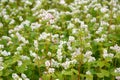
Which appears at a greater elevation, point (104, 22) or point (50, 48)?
point (104, 22)

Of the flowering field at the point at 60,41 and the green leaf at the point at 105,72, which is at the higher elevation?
the flowering field at the point at 60,41

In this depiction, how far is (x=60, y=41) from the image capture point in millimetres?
4504

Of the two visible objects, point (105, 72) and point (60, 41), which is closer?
point (105, 72)

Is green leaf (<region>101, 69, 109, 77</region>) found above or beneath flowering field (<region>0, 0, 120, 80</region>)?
beneath

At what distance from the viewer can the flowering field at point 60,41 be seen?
3.81 m

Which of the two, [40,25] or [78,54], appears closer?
[78,54]

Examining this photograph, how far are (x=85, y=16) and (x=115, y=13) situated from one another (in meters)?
0.49

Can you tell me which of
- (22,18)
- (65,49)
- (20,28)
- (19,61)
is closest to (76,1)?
(22,18)

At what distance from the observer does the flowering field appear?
381cm

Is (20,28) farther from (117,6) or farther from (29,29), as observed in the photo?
(117,6)

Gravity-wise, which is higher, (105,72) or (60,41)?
(60,41)

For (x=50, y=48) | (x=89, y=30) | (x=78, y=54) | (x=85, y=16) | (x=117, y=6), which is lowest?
(x=78, y=54)

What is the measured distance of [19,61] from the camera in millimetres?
3988

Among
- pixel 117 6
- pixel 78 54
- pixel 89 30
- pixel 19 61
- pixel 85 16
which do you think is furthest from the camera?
pixel 117 6
